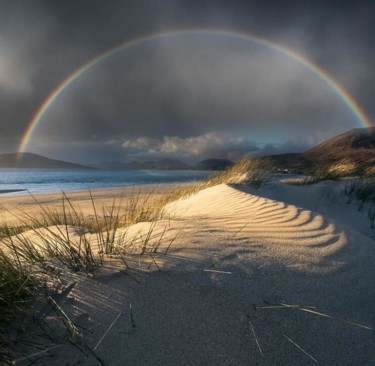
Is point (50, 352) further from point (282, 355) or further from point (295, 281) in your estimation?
point (295, 281)

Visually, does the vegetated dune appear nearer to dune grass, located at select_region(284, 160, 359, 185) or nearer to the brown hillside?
dune grass, located at select_region(284, 160, 359, 185)

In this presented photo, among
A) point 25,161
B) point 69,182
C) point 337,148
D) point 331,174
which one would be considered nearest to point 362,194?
point 331,174

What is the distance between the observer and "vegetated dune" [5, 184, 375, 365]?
154cm

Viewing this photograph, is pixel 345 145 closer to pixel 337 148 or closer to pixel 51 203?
pixel 337 148

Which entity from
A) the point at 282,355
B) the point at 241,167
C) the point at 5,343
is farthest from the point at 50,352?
the point at 241,167

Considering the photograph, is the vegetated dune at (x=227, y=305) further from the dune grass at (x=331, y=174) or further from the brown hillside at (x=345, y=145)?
the brown hillside at (x=345, y=145)

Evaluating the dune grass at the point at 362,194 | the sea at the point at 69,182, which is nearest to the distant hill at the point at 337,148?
the sea at the point at 69,182

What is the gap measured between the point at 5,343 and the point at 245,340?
110 cm

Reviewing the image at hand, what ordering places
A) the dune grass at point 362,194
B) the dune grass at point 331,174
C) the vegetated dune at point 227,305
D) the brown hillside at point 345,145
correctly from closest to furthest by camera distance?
the vegetated dune at point 227,305 → the dune grass at point 362,194 → the dune grass at point 331,174 → the brown hillside at point 345,145

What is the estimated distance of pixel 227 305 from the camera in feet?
5.92

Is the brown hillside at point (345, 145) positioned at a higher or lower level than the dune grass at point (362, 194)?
higher

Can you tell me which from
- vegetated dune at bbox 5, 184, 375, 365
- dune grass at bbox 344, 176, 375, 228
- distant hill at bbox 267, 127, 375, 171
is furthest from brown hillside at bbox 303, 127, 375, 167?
vegetated dune at bbox 5, 184, 375, 365

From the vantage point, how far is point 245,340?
1607 millimetres

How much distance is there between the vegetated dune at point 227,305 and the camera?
154 centimetres
